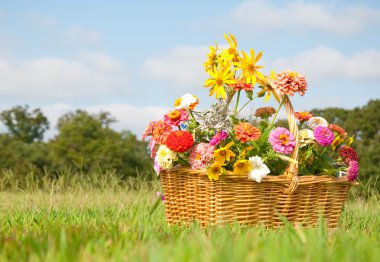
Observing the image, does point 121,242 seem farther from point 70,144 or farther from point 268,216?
point 70,144

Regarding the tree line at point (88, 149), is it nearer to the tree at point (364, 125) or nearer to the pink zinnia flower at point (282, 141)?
A: the tree at point (364, 125)

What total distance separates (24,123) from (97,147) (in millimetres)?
16020

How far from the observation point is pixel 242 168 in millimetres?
3252

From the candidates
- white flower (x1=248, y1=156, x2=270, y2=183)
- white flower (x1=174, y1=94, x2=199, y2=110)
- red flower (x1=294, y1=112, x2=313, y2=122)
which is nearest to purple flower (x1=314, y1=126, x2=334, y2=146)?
red flower (x1=294, y1=112, x2=313, y2=122)

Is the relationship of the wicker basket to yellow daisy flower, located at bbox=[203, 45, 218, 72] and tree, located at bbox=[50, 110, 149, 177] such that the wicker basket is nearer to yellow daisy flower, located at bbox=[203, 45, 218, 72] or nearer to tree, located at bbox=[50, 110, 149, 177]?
yellow daisy flower, located at bbox=[203, 45, 218, 72]

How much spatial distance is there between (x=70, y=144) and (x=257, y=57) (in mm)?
18511

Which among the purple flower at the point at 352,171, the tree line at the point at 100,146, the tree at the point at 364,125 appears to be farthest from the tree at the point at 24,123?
the purple flower at the point at 352,171

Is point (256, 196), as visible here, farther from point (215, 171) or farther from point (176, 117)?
point (176, 117)

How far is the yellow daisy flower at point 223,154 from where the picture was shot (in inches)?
128

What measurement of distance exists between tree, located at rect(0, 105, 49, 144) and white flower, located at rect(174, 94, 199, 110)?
31.5m

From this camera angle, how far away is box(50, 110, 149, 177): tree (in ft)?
63.6

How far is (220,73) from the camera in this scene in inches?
137

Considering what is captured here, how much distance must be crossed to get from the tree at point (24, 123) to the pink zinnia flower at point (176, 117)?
3153cm

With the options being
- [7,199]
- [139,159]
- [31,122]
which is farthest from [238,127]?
[31,122]
